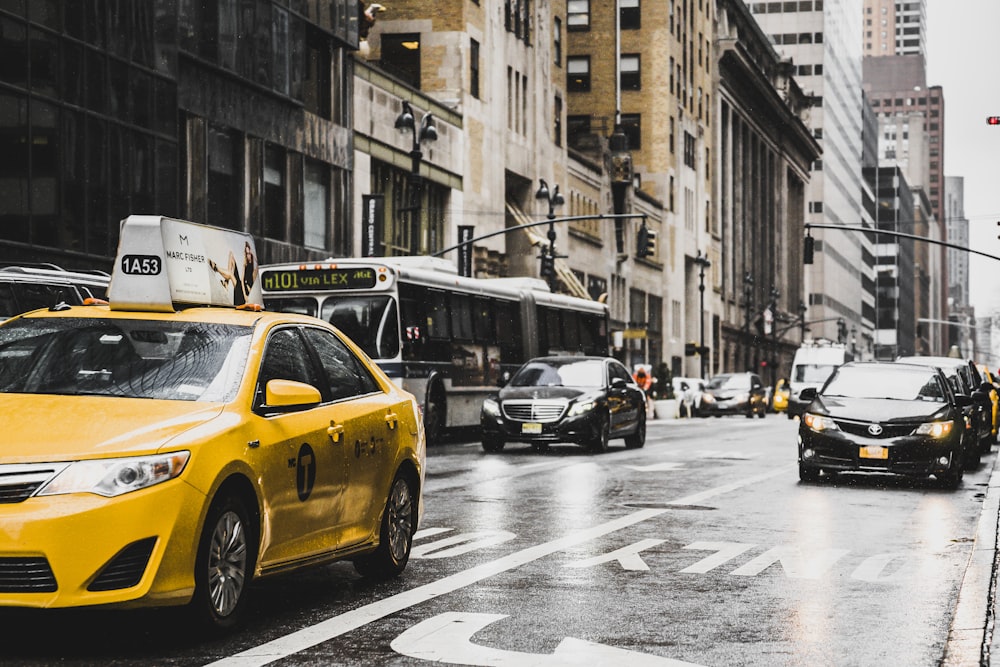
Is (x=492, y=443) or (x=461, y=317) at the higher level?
(x=461, y=317)

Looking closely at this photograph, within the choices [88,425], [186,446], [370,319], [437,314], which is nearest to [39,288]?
[370,319]

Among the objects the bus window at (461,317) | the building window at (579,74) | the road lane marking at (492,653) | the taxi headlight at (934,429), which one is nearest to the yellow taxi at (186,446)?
the road lane marking at (492,653)

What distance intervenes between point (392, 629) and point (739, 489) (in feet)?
37.1

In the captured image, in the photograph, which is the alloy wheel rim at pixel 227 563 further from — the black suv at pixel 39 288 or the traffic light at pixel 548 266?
the traffic light at pixel 548 266

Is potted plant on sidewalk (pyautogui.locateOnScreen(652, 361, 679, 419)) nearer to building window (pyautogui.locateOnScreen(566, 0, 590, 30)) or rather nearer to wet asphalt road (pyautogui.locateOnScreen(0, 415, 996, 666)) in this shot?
building window (pyautogui.locateOnScreen(566, 0, 590, 30))

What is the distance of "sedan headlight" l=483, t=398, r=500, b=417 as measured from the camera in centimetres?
2712

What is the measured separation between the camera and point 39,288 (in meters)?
18.3

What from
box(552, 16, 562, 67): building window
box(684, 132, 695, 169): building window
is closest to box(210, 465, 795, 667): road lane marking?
box(552, 16, 562, 67): building window

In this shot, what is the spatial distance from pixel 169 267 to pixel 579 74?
83.8 meters

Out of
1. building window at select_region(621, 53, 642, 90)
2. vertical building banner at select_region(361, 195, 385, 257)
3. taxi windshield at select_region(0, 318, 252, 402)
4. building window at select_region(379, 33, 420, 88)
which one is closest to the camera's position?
taxi windshield at select_region(0, 318, 252, 402)

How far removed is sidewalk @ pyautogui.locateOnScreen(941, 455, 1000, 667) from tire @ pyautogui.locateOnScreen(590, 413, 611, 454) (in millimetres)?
13331

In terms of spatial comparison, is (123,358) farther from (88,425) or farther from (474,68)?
(474,68)

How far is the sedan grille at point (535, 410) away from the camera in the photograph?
26.7m

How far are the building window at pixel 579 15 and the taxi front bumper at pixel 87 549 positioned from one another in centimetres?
8703
